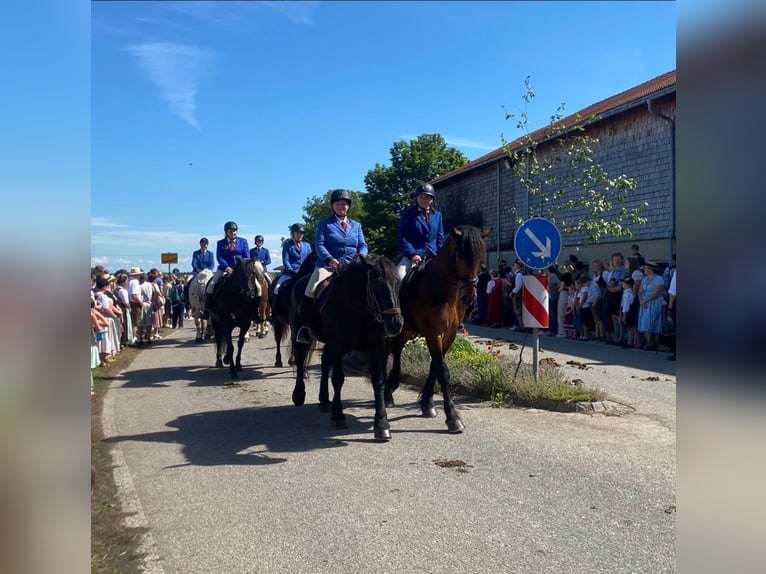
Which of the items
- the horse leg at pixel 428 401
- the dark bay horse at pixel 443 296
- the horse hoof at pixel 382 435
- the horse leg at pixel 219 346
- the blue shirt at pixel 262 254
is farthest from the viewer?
the blue shirt at pixel 262 254

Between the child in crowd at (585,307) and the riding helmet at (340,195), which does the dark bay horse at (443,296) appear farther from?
the child in crowd at (585,307)

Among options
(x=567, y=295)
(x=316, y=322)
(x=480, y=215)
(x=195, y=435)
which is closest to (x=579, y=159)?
(x=567, y=295)

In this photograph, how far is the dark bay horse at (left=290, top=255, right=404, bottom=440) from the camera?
248 inches

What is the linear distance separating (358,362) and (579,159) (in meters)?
6.18

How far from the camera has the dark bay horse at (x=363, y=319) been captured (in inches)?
248

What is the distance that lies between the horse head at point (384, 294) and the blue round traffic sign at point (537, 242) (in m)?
2.85

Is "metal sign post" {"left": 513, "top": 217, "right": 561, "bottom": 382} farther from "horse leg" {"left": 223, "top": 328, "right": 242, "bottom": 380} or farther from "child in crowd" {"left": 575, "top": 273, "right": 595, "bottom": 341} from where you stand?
"child in crowd" {"left": 575, "top": 273, "right": 595, "bottom": 341}

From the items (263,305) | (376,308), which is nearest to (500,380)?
(376,308)

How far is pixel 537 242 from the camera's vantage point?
28.4ft

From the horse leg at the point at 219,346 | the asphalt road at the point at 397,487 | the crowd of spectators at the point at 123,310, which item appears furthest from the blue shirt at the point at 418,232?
the horse leg at the point at 219,346

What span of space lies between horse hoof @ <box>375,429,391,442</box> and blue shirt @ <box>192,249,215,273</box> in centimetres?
1136

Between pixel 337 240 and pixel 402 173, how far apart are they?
48.4 m
